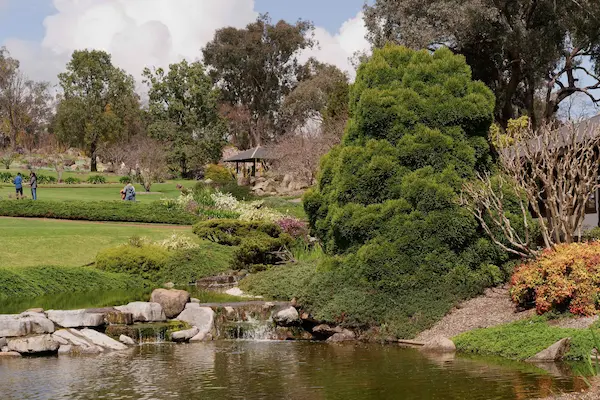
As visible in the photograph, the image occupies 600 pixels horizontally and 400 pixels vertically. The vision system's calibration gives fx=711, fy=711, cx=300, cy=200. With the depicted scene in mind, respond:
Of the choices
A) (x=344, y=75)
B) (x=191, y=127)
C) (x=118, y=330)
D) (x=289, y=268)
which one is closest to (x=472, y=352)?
(x=118, y=330)

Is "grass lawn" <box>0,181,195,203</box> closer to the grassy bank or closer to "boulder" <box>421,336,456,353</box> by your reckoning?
"boulder" <box>421,336,456,353</box>

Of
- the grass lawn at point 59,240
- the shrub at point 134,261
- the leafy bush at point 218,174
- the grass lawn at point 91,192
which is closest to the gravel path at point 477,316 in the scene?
the shrub at point 134,261

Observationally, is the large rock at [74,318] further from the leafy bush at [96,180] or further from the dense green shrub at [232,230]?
the leafy bush at [96,180]

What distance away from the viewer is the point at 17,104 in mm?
85938

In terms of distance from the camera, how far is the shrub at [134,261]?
73.6 ft

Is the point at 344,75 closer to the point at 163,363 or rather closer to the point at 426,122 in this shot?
the point at 426,122

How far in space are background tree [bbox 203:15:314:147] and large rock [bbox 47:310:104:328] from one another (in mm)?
67748

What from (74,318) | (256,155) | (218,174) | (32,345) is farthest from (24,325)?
(256,155)

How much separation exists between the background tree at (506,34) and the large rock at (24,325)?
2567cm

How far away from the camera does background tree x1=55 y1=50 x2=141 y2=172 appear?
74125mm

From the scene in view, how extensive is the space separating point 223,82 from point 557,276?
7497cm

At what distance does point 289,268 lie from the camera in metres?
20.2

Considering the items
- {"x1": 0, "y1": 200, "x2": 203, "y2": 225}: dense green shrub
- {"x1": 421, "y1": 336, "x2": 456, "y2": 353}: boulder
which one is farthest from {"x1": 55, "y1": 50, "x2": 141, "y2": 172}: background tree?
{"x1": 421, "y1": 336, "x2": 456, "y2": 353}: boulder

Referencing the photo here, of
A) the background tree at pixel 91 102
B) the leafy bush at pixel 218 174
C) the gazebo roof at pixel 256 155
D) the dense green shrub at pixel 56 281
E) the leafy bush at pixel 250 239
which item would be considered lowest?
the dense green shrub at pixel 56 281
